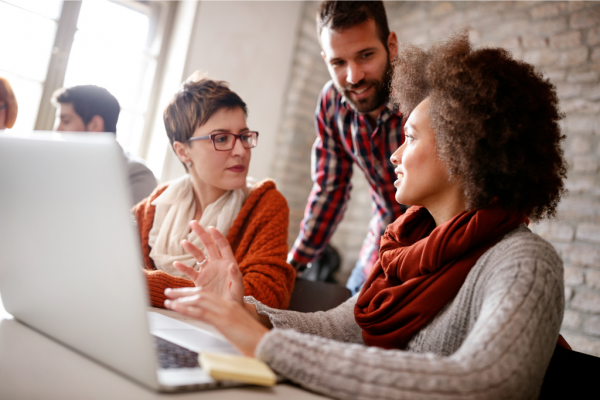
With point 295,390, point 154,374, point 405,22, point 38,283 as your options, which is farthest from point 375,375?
point 405,22

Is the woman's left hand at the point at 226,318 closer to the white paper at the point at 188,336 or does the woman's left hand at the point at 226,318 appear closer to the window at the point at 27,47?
the white paper at the point at 188,336

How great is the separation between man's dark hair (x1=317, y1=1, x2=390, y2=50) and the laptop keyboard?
5.01ft

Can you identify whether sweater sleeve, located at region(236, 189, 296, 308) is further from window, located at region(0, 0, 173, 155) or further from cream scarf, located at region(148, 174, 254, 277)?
window, located at region(0, 0, 173, 155)

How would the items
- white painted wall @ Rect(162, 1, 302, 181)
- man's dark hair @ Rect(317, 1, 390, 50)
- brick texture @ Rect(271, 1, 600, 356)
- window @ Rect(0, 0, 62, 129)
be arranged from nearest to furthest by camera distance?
man's dark hair @ Rect(317, 1, 390, 50) → brick texture @ Rect(271, 1, 600, 356) → window @ Rect(0, 0, 62, 129) → white painted wall @ Rect(162, 1, 302, 181)

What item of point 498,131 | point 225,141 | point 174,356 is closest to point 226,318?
point 174,356

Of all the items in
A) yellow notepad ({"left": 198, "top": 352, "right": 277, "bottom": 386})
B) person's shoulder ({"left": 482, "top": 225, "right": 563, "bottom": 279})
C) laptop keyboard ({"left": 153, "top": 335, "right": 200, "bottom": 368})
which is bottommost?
laptop keyboard ({"left": 153, "top": 335, "right": 200, "bottom": 368})

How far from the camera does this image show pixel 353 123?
2062 millimetres

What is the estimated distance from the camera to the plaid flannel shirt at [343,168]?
78.4 inches

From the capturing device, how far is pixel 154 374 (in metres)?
0.54

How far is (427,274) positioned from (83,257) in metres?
0.66

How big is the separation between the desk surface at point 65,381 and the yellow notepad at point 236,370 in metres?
0.02

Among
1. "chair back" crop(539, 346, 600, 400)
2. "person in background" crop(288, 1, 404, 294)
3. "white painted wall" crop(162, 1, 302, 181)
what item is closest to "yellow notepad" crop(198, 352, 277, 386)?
"chair back" crop(539, 346, 600, 400)

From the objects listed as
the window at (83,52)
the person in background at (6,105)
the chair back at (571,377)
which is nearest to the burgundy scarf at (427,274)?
the chair back at (571,377)

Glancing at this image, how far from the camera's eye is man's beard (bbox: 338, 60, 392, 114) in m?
1.89
